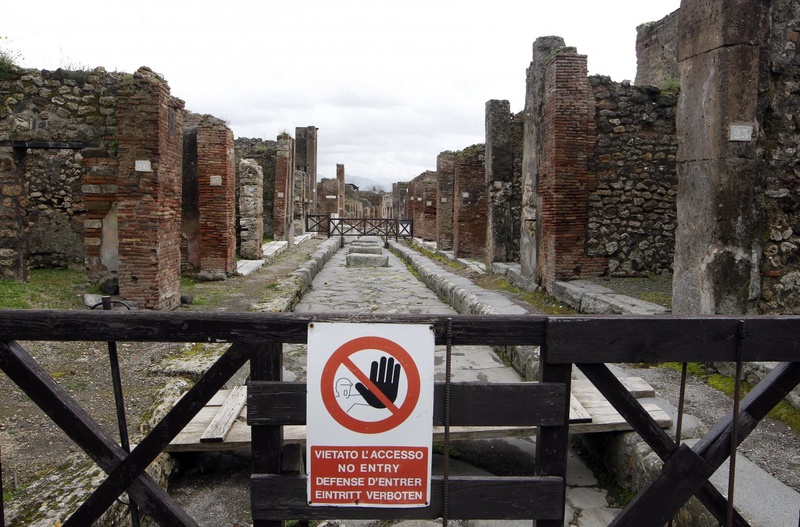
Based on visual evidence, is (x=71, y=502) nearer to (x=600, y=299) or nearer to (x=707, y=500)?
(x=707, y=500)

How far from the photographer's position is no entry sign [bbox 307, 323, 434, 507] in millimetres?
1998

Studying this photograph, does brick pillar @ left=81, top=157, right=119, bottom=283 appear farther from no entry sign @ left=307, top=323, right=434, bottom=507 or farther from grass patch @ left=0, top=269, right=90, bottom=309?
no entry sign @ left=307, top=323, right=434, bottom=507

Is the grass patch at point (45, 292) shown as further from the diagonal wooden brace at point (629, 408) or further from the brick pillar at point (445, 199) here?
the brick pillar at point (445, 199)

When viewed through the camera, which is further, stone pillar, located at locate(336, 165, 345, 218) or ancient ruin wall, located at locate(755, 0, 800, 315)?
stone pillar, located at locate(336, 165, 345, 218)

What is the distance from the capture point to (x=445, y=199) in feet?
69.4

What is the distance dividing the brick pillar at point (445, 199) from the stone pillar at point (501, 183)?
6814mm

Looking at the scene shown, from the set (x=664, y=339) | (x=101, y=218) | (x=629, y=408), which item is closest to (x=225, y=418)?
(x=629, y=408)

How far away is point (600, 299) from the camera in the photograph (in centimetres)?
766

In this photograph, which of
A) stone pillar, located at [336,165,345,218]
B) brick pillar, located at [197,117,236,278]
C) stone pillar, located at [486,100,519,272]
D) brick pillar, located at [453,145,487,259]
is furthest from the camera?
stone pillar, located at [336,165,345,218]

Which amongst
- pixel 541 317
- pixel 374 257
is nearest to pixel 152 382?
pixel 541 317

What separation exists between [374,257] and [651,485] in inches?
619

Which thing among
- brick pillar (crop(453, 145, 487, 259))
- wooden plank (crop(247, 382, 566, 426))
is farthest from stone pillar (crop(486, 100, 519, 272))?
wooden plank (crop(247, 382, 566, 426))

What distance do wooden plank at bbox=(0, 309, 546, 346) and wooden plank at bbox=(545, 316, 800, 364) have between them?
0.10 meters

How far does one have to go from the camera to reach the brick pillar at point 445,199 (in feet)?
68.3
